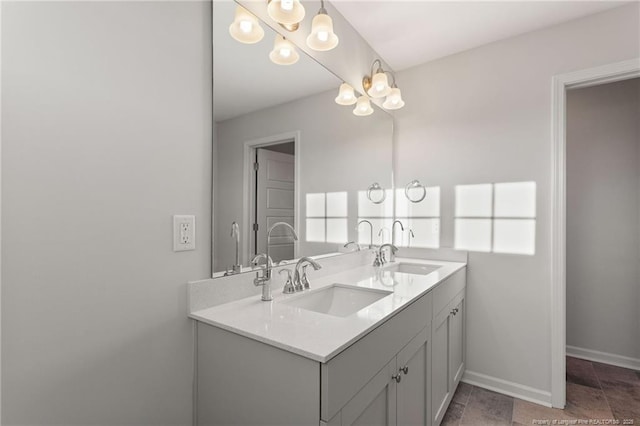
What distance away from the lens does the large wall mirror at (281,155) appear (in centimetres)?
124

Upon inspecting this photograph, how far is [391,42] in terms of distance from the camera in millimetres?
2213

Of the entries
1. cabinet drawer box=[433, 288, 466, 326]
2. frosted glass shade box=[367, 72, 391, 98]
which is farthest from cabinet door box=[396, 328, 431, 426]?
frosted glass shade box=[367, 72, 391, 98]

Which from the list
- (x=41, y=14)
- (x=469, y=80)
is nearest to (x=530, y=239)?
(x=469, y=80)

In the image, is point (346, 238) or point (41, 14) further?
point (346, 238)

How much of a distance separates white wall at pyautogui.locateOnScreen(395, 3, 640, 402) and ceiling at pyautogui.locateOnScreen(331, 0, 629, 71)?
0.31ft

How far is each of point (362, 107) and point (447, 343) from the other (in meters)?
A: 1.60

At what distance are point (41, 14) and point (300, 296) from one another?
4.03ft

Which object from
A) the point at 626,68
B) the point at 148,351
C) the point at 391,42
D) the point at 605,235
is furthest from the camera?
the point at 605,235

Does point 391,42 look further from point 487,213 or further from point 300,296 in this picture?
point 300,296

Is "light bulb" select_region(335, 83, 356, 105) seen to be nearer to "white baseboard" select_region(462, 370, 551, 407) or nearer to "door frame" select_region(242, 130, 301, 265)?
"door frame" select_region(242, 130, 301, 265)

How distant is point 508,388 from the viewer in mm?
2123

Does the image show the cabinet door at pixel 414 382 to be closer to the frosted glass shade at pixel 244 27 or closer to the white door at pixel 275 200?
the white door at pixel 275 200

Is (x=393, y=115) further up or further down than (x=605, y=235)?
further up

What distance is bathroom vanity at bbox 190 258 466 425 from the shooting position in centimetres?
86
